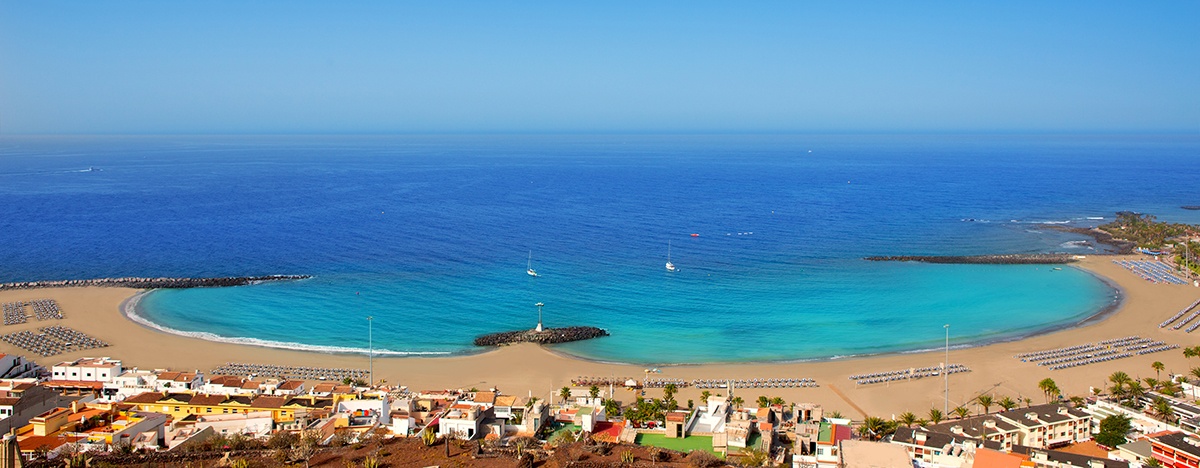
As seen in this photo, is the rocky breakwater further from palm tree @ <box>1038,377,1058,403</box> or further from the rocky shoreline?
the rocky shoreline

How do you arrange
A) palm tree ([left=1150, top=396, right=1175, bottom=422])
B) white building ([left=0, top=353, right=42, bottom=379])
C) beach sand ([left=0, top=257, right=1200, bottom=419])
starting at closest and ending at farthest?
palm tree ([left=1150, top=396, right=1175, bottom=422]), white building ([left=0, top=353, right=42, bottom=379]), beach sand ([left=0, top=257, right=1200, bottom=419])

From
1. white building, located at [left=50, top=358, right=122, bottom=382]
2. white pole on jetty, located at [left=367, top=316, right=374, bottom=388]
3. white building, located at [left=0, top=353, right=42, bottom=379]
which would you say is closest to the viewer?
white building, located at [left=50, top=358, right=122, bottom=382]

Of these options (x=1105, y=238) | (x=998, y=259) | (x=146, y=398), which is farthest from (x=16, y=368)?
(x=1105, y=238)

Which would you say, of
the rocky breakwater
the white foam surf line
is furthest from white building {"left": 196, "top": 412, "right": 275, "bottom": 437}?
the rocky breakwater

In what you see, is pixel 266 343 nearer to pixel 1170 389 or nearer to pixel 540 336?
pixel 540 336

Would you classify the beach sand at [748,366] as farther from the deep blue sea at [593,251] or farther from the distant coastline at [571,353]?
the deep blue sea at [593,251]

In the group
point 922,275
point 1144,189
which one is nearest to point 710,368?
point 922,275

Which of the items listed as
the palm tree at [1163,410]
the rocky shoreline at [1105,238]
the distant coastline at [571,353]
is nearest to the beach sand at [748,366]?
the distant coastline at [571,353]
